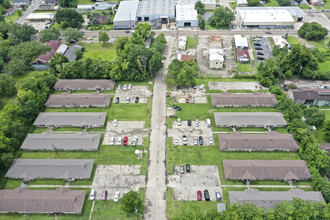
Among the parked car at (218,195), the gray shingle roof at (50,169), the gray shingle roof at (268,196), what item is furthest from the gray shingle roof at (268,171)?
the gray shingle roof at (50,169)

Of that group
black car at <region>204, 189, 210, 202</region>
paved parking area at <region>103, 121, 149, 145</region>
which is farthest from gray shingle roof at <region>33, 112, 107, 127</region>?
black car at <region>204, 189, 210, 202</region>

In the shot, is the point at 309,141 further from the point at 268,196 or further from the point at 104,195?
the point at 104,195

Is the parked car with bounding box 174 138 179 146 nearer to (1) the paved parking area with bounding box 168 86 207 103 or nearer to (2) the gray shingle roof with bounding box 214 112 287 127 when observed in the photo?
(2) the gray shingle roof with bounding box 214 112 287 127

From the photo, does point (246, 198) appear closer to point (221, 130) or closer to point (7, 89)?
point (221, 130)

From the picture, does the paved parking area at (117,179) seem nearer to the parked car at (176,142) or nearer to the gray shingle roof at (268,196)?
the parked car at (176,142)

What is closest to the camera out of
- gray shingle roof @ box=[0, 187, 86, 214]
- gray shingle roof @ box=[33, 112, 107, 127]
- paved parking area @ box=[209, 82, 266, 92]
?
gray shingle roof @ box=[0, 187, 86, 214]
